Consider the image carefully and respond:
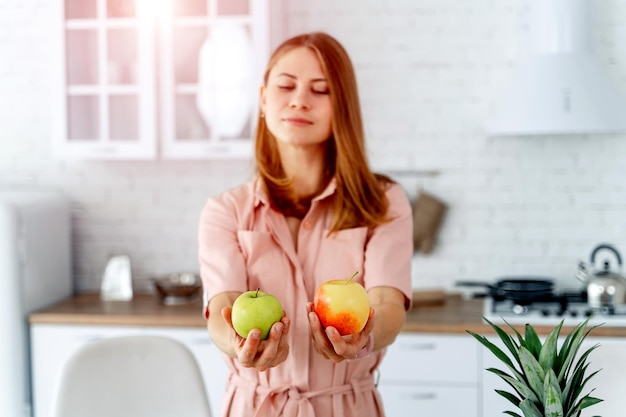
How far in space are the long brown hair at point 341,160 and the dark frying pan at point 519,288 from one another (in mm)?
1610

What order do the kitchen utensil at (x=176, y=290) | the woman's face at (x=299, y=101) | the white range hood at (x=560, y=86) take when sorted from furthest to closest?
the kitchen utensil at (x=176, y=290)
the white range hood at (x=560, y=86)
the woman's face at (x=299, y=101)

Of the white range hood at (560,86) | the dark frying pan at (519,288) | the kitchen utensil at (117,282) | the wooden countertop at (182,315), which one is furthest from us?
the kitchen utensil at (117,282)

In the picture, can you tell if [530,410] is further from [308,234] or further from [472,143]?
[472,143]

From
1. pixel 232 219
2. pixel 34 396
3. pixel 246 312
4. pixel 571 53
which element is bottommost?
pixel 34 396

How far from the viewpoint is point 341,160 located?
204 centimetres

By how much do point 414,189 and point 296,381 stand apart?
2065 millimetres

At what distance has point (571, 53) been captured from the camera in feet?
11.6

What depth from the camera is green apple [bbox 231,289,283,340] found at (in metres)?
1.72

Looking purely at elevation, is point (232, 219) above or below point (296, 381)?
above

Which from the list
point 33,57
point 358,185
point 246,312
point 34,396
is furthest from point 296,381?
point 33,57

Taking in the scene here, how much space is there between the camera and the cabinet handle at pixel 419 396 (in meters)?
3.37

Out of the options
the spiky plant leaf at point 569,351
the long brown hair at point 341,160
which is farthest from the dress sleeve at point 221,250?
the spiky plant leaf at point 569,351

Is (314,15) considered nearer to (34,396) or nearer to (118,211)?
(118,211)

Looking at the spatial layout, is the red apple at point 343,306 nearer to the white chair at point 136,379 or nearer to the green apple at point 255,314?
the green apple at point 255,314
